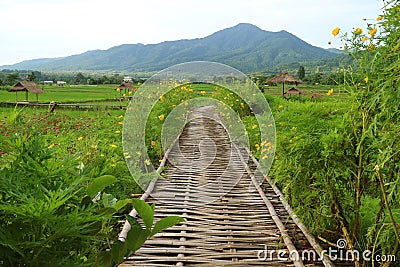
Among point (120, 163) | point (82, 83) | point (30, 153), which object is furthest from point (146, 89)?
point (82, 83)

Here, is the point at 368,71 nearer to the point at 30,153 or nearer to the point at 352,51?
the point at 352,51

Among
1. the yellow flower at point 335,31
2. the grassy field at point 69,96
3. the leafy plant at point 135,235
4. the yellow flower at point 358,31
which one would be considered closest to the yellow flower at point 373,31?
the yellow flower at point 358,31

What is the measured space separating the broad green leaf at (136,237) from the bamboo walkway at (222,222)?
5.91ft

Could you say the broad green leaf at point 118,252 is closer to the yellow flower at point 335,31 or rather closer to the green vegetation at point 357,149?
the green vegetation at point 357,149

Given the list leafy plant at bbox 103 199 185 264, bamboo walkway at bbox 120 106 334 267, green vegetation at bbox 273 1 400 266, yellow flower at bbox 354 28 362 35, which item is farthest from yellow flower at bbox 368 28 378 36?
leafy plant at bbox 103 199 185 264

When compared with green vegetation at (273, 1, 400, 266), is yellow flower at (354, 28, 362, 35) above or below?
above

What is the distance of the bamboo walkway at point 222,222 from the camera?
2551 millimetres

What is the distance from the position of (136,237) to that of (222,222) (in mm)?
2483

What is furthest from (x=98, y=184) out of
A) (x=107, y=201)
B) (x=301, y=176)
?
(x=301, y=176)

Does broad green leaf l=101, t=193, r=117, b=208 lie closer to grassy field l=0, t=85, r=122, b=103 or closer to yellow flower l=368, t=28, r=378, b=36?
yellow flower l=368, t=28, r=378, b=36

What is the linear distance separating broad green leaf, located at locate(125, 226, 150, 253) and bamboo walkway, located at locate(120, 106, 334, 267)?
1.80 metres

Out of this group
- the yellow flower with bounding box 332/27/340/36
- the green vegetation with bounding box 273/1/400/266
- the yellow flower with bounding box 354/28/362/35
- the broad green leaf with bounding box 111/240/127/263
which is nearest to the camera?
the broad green leaf with bounding box 111/240/127/263

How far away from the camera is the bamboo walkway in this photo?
255cm

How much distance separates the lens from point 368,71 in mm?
1810
